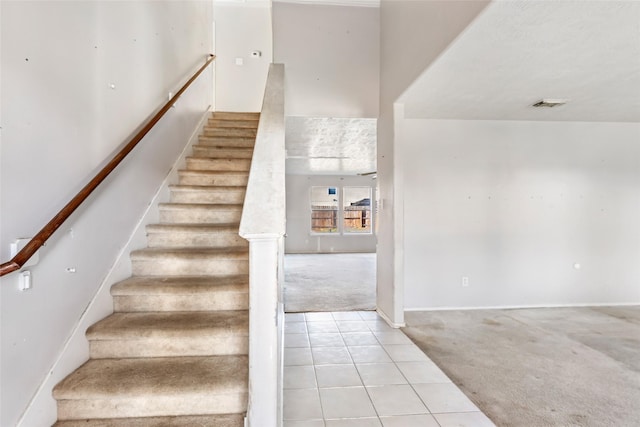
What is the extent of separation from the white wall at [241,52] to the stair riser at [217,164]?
2688mm

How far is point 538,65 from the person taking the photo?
2.40m

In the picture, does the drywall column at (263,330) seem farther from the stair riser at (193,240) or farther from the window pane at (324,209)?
the window pane at (324,209)

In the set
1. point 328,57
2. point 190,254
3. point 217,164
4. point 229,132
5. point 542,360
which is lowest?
point 542,360

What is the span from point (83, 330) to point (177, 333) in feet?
1.57

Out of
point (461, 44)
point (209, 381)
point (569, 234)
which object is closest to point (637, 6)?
point (461, 44)

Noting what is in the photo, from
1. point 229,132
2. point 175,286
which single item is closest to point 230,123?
point 229,132

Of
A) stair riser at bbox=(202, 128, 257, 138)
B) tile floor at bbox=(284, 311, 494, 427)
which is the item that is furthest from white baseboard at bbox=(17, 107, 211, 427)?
stair riser at bbox=(202, 128, 257, 138)

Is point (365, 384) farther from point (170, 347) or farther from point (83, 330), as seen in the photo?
point (83, 330)

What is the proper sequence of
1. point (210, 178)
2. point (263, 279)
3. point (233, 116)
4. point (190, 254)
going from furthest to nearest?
1. point (233, 116)
2. point (210, 178)
3. point (190, 254)
4. point (263, 279)

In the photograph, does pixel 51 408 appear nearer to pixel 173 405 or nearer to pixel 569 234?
pixel 173 405

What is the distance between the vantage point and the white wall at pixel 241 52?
5496 millimetres

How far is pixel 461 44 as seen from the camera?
2.08 metres

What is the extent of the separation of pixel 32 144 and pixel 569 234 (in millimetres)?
5426

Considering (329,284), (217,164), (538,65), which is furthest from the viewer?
(329,284)
